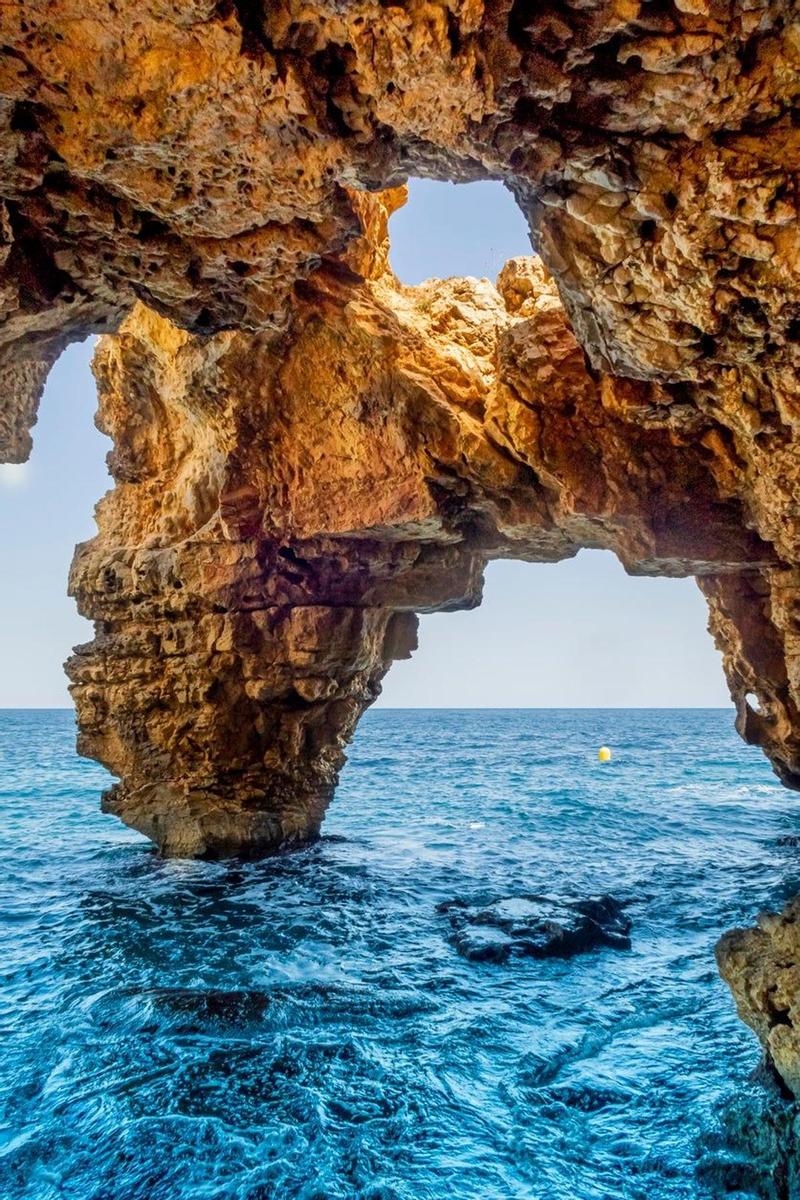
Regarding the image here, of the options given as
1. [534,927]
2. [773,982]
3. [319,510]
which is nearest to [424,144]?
[319,510]

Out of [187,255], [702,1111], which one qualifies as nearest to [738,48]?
[187,255]

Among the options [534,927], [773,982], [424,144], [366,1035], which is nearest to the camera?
[773,982]

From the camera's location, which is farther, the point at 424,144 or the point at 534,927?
the point at 534,927

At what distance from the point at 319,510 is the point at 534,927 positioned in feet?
27.4

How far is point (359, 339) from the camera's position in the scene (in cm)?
1261

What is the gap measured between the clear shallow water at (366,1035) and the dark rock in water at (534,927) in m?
0.28

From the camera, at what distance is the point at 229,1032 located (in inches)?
363

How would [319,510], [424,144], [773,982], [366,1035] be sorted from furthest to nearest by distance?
[319,510], [366,1035], [424,144], [773,982]

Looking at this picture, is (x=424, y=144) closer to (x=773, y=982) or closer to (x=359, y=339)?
(x=359, y=339)

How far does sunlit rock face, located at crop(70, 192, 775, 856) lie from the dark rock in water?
5431mm

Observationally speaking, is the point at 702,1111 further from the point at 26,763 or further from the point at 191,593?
the point at 26,763

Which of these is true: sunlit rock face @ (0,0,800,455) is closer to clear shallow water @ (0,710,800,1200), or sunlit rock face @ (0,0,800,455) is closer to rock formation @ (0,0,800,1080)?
rock formation @ (0,0,800,1080)

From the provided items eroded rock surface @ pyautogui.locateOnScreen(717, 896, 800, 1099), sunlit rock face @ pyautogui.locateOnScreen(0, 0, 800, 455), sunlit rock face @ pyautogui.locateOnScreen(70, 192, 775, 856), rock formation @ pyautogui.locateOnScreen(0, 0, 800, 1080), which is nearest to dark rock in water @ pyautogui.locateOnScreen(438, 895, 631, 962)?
rock formation @ pyautogui.locateOnScreen(0, 0, 800, 1080)

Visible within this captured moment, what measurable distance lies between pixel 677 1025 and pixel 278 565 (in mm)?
10525
